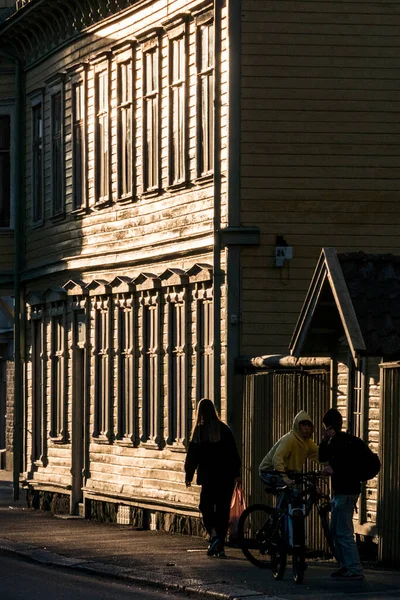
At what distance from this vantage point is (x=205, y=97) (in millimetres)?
24391

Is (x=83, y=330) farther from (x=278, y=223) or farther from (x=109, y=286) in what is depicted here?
(x=278, y=223)

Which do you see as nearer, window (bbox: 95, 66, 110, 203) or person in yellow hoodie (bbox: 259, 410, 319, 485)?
person in yellow hoodie (bbox: 259, 410, 319, 485)

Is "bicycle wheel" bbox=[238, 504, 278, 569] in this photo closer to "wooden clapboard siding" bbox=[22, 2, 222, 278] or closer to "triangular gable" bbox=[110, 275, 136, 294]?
"wooden clapboard siding" bbox=[22, 2, 222, 278]

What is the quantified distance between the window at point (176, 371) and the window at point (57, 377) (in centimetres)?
545

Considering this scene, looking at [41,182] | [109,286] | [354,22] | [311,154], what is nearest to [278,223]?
[311,154]

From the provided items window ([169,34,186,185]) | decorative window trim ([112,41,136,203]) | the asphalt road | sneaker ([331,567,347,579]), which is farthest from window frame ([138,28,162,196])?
sneaker ([331,567,347,579])

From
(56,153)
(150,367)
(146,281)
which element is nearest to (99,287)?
(146,281)

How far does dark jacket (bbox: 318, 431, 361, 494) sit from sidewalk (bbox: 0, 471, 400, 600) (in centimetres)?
89

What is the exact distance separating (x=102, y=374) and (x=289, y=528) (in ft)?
39.5

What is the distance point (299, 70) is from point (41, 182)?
33.8 ft

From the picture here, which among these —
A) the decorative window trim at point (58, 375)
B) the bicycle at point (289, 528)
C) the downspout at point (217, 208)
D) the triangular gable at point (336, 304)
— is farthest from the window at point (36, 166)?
the bicycle at point (289, 528)

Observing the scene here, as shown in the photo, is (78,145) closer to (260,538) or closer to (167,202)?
(167,202)

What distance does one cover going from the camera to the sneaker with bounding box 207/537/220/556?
20.4 meters

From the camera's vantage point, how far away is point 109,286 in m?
28.3
